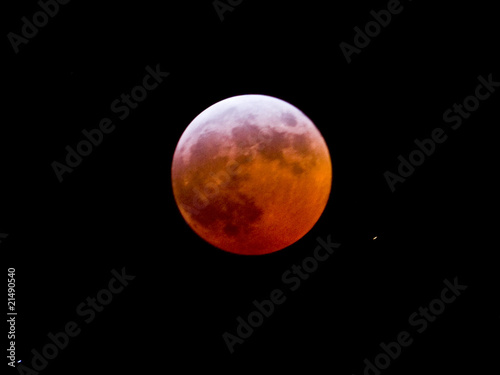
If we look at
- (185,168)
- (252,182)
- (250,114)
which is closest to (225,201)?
(252,182)

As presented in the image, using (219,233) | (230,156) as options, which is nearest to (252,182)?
(230,156)

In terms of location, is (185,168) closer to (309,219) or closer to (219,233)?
(219,233)

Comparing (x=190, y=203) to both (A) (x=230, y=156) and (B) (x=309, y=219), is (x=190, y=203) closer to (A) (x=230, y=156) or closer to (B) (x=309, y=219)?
(A) (x=230, y=156)

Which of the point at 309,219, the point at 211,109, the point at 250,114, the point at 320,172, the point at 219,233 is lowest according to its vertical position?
the point at 309,219

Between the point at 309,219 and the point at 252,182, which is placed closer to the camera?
the point at 252,182

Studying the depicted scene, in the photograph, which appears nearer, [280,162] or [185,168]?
[280,162]

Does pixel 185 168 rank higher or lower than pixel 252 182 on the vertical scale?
higher

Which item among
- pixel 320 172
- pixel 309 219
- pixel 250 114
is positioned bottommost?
pixel 309 219
